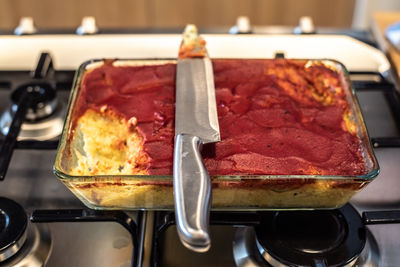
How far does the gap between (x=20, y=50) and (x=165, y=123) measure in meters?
0.44

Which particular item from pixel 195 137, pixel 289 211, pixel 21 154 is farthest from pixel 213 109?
pixel 21 154

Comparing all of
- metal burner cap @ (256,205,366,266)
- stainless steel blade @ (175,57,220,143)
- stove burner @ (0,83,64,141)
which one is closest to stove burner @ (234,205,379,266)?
metal burner cap @ (256,205,366,266)

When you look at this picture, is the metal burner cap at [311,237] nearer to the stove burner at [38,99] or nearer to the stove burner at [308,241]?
the stove burner at [308,241]

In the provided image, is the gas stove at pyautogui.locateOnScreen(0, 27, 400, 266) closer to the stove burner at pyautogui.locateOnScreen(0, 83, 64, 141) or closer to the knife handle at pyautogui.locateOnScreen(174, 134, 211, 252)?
the stove burner at pyautogui.locateOnScreen(0, 83, 64, 141)

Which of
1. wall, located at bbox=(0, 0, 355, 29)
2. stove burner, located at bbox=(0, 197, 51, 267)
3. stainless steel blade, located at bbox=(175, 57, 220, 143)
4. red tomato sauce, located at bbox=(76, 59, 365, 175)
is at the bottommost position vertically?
wall, located at bbox=(0, 0, 355, 29)

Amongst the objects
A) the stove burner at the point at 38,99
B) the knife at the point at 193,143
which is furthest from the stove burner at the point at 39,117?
the knife at the point at 193,143

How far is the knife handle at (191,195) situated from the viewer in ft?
1.62

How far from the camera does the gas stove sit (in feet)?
2.12

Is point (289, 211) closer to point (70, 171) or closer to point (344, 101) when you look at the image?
point (344, 101)

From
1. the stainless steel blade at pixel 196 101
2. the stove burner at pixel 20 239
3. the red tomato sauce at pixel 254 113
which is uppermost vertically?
the stainless steel blade at pixel 196 101

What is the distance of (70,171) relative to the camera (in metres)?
0.65

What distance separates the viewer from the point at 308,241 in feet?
2.11

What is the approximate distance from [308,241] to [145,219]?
22cm

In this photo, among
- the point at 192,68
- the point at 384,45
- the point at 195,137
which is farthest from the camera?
the point at 384,45
